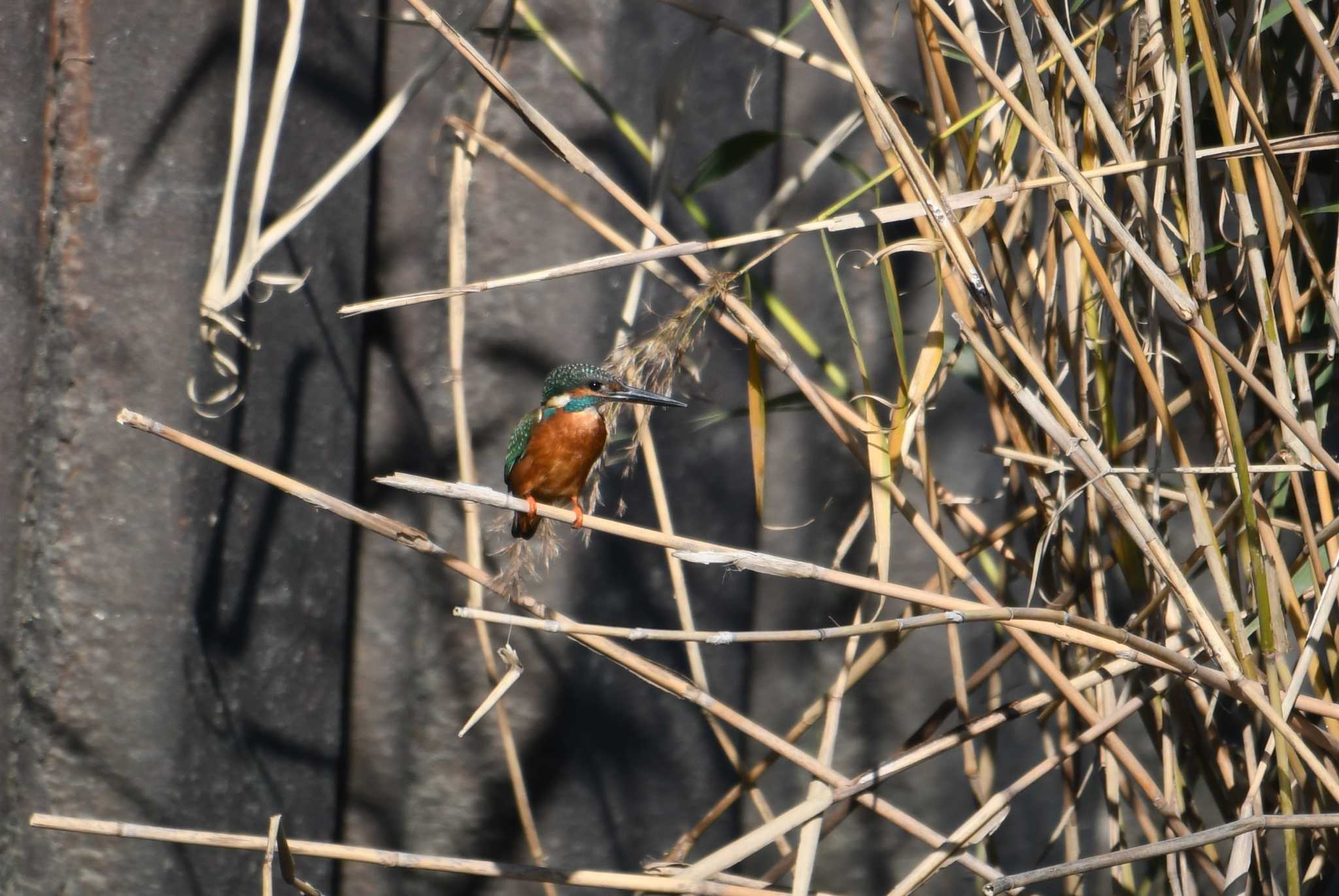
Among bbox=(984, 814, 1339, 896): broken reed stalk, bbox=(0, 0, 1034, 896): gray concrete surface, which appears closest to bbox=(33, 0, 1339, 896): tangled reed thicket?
bbox=(984, 814, 1339, 896): broken reed stalk

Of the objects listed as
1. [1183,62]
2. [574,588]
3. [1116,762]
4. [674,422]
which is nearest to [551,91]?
[674,422]

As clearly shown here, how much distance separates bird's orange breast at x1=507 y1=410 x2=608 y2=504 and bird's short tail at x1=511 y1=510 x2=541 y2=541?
0.05 metres

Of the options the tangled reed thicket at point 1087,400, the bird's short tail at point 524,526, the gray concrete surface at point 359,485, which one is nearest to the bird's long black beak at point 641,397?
the tangled reed thicket at point 1087,400

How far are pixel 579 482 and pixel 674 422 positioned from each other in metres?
0.31

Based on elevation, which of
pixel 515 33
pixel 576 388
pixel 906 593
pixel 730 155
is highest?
pixel 515 33

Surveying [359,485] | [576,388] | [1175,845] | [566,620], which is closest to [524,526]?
[576,388]

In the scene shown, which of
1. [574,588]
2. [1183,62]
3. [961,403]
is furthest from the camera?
[961,403]

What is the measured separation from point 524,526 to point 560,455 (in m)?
0.12

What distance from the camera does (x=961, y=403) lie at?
209cm

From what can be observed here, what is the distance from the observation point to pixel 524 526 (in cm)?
167

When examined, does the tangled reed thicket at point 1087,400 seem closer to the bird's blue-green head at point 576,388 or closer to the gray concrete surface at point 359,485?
the bird's blue-green head at point 576,388

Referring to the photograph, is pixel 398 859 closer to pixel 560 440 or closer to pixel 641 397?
pixel 641 397

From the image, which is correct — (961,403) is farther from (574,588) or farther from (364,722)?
(364,722)

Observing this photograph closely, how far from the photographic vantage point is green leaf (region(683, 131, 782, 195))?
1179mm
